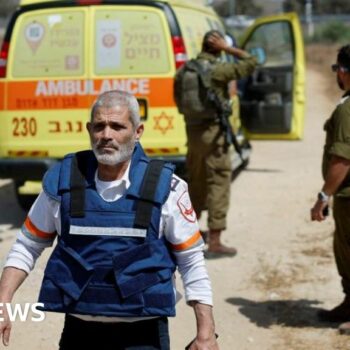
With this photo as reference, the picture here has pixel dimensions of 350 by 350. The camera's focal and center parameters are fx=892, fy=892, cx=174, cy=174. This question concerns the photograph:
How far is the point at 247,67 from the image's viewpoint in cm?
682

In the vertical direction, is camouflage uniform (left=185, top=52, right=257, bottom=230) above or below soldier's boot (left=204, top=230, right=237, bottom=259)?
above

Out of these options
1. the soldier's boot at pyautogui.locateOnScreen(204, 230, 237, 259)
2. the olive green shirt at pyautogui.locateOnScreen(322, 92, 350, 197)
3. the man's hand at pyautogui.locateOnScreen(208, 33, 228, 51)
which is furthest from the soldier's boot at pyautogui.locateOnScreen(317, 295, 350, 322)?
the man's hand at pyautogui.locateOnScreen(208, 33, 228, 51)

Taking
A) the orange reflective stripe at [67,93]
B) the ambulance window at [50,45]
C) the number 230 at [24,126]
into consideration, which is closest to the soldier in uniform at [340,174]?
A: the orange reflective stripe at [67,93]

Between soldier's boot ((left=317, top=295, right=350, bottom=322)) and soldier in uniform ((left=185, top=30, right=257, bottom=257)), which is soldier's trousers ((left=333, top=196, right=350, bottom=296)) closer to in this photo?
soldier's boot ((left=317, top=295, right=350, bottom=322))

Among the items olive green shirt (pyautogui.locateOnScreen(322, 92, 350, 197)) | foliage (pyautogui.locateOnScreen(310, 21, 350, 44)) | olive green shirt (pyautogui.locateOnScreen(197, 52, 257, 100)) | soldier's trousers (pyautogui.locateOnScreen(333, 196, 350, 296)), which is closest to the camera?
olive green shirt (pyautogui.locateOnScreen(322, 92, 350, 197))

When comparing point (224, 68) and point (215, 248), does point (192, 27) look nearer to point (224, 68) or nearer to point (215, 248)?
point (224, 68)

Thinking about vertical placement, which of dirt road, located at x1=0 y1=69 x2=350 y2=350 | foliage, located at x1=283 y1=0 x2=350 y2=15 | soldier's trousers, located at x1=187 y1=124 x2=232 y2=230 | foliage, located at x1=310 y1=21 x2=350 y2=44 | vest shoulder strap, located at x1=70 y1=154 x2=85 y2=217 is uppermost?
vest shoulder strap, located at x1=70 y1=154 x2=85 y2=217

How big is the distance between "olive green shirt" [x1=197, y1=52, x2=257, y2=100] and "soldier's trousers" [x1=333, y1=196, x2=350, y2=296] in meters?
1.97

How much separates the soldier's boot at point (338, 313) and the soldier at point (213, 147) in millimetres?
1615

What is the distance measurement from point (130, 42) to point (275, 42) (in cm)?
302

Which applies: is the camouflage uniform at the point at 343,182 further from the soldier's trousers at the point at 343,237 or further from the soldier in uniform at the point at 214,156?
the soldier in uniform at the point at 214,156

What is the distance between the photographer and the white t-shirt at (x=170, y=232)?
3029 mm

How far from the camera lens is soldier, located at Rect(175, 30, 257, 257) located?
6734 millimetres

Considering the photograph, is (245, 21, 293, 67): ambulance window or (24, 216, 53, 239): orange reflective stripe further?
(245, 21, 293, 67): ambulance window
